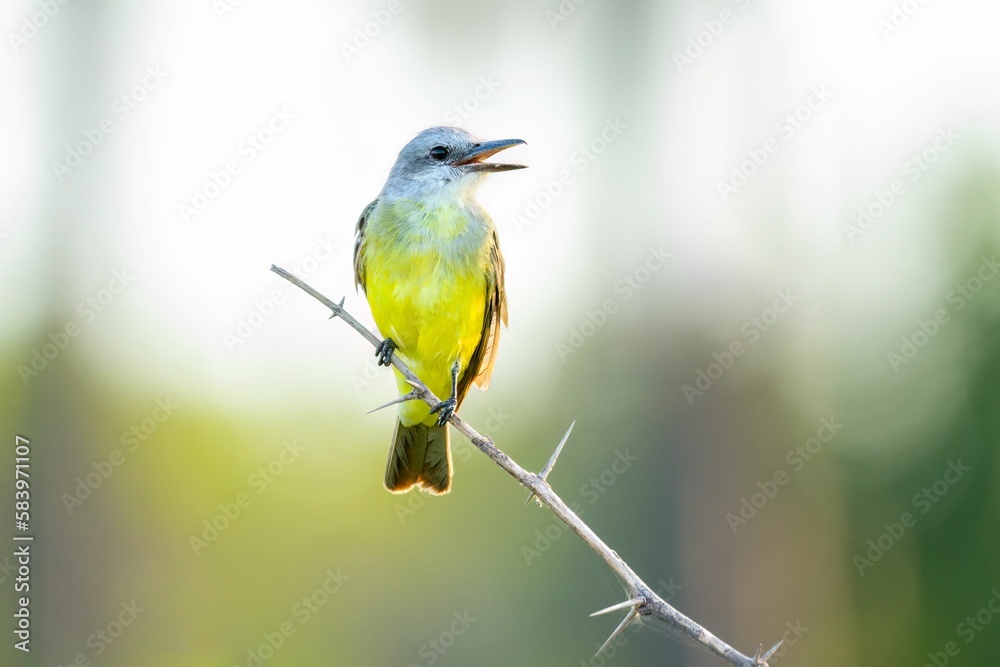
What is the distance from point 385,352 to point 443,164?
3.84ft

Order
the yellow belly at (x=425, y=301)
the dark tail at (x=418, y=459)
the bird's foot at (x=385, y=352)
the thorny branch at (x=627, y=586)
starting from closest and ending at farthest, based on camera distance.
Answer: the thorny branch at (x=627, y=586) < the yellow belly at (x=425, y=301) < the bird's foot at (x=385, y=352) < the dark tail at (x=418, y=459)

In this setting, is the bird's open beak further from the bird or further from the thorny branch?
the thorny branch

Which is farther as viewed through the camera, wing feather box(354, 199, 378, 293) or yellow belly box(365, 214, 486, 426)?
wing feather box(354, 199, 378, 293)

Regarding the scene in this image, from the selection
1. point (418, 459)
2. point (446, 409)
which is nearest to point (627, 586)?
point (446, 409)

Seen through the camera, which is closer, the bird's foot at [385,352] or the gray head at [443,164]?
the bird's foot at [385,352]

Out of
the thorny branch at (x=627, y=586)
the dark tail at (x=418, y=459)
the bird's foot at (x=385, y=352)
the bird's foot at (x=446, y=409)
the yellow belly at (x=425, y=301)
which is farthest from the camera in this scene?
the dark tail at (x=418, y=459)

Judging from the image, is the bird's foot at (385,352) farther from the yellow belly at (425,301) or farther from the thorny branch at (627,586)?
the thorny branch at (627,586)

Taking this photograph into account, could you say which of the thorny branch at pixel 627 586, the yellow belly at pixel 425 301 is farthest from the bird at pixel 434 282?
the thorny branch at pixel 627 586

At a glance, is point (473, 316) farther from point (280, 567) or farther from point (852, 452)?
point (280, 567)

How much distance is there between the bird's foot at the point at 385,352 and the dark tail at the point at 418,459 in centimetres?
53

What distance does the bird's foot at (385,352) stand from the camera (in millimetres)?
4938

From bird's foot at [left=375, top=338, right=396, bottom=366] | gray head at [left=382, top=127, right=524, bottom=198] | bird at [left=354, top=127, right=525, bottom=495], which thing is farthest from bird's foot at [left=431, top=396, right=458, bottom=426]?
gray head at [left=382, top=127, right=524, bottom=198]

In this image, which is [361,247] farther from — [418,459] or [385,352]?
[418,459]

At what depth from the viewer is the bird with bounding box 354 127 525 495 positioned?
4.82 m
